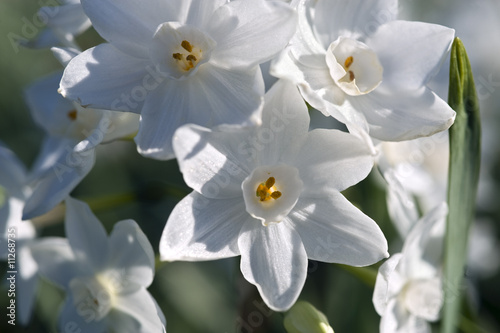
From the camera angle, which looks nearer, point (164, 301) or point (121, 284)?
point (121, 284)

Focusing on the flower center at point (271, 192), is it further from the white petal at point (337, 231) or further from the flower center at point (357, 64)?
the flower center at point (357, 64)

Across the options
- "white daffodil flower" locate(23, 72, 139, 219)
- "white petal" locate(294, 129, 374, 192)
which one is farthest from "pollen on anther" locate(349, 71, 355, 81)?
"white daffodil flower" locate(23, 72, 139, 219)

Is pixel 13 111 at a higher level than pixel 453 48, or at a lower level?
lower

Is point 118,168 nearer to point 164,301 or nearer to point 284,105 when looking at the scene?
point 164,301

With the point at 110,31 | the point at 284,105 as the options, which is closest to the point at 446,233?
the point at 284,105

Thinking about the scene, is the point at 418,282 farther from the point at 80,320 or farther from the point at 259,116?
the point at 80,320

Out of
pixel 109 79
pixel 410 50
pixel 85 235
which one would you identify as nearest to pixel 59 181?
pixel 85 235

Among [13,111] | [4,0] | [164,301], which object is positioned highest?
[4,0]
